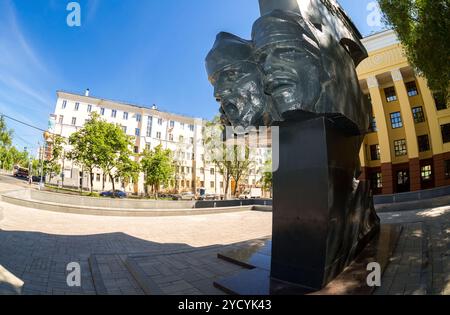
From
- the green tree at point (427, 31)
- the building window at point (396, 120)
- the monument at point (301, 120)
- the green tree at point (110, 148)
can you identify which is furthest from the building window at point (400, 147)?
the green tree at point (110, 148)

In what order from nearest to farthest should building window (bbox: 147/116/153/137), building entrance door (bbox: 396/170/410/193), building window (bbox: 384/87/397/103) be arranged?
building entrance door (bbox: 396/170/410/193), building window (bbox: 384/87/397/103), building window (bbox: 147/116/153/137)

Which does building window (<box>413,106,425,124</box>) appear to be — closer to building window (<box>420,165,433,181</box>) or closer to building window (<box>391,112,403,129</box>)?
building window (<box>391,112,403,129</box>)

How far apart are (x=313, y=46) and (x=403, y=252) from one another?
5.07 metres

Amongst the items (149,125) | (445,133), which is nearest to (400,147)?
(445,133)

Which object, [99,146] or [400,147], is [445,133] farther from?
[99,146]

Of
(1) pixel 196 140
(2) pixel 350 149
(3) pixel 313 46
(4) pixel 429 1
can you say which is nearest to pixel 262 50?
(3) pixel 313 46

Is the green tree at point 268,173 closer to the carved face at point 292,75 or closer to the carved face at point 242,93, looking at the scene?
the carved face at point 242,93

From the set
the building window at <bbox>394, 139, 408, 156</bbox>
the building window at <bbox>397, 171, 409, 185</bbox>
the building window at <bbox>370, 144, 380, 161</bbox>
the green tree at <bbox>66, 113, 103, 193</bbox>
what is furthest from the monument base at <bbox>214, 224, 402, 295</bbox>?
the building window at <bbox>370, 144, 380, 161</bbox>

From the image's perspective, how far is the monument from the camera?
3699 millimetres

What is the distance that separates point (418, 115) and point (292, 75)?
30.9 meters

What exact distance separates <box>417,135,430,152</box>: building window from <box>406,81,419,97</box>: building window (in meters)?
5.12
